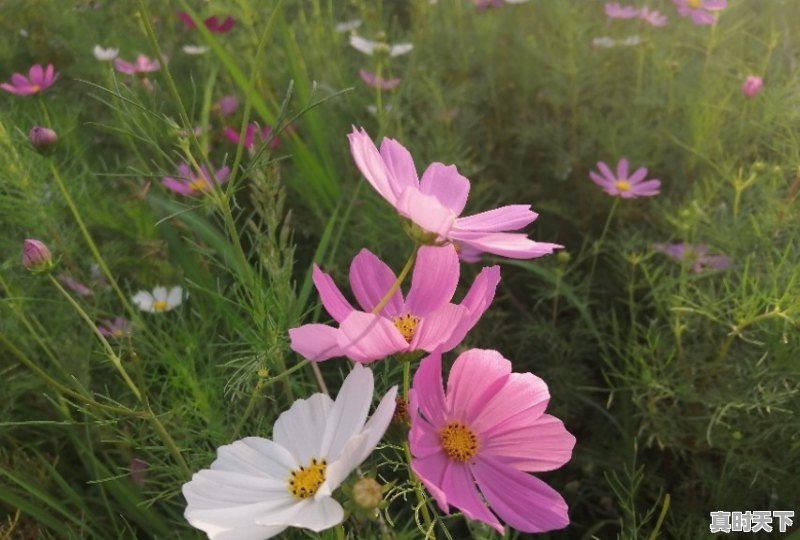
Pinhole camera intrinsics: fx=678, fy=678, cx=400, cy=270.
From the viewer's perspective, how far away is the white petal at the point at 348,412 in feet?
1.44

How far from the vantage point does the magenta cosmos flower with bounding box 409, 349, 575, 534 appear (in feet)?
1.50

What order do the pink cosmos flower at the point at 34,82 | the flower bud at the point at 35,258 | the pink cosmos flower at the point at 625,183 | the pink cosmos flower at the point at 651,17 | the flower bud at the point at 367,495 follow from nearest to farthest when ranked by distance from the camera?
A: the flower bud at the point at 367,495, the flower bud at the point at 35,258, the pink cosmos flower at the point at 625,183, the pink cosmos flower at the point at 34,82, the pink cosmos flower at the point at 651,17

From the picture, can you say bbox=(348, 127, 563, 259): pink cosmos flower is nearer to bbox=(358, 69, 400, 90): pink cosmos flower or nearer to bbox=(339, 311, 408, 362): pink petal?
bbox=(339, 311, 408, 362): pink petal

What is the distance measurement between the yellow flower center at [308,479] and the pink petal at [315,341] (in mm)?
88

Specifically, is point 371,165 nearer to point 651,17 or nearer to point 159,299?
point 159,299

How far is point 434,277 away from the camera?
20.6 inches

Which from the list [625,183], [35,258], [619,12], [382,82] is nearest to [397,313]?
[35,258]

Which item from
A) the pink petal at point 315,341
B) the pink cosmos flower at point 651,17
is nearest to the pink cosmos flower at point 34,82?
the pink petal at point 315,341

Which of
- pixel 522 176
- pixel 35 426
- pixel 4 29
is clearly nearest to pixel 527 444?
pixel 35 426

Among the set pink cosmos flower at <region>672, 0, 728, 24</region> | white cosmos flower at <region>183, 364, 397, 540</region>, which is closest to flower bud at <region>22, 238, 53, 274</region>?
white cosmos flower at <region>183, 364, 397, 540</region>

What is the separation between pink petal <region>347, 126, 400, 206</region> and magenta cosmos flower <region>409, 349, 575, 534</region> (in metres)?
0.12

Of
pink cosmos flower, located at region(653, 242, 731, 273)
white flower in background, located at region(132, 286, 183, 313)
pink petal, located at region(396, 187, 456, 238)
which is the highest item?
pink petal, located at region(396, 187, 456, 238)

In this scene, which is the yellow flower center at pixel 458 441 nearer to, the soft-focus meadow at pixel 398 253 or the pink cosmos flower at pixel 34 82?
the soft-focus meadow at pixel 398 253

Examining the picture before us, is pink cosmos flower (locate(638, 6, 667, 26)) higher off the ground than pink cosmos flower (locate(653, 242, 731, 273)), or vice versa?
pink cosmos flower (locate(638, 6, 667, 26))
